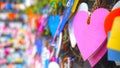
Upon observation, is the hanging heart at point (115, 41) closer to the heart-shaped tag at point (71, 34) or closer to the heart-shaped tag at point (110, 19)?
the heart-shaped tag at point (110, 19)

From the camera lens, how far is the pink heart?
0.36 metres

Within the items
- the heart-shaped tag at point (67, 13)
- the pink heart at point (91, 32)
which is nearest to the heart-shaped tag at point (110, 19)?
the pink heart at point (91, 32)

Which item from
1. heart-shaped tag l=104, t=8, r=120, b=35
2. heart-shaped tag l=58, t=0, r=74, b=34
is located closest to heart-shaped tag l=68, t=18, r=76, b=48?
heart-shaped tag l=58, t=0, r=74, b=34

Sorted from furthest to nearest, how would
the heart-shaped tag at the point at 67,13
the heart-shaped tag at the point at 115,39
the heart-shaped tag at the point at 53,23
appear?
the heart-shaped tag at the point at 53,23 < the heart-shaped tag at the point at 67,13 < the heart-shaped tag at the point at 115,39

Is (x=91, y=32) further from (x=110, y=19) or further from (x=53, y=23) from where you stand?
(x=53, y=23)

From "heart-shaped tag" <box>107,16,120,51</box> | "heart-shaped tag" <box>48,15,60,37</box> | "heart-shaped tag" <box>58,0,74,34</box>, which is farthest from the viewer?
"heart-shaped tag" <box>48,15,60,37</box>

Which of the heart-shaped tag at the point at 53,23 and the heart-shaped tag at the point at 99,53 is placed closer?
the heart-shaped tag at the point at 99,53

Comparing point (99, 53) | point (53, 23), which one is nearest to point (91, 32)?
point (99, 53)

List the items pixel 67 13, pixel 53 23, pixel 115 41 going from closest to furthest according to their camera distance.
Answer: pixel 115 41
pixel 67 13
pixel 53 23

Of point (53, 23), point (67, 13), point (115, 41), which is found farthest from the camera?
point (53, 23)

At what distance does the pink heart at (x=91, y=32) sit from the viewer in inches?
14.2

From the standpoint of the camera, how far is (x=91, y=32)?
0.38m

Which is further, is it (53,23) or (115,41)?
(53,23)

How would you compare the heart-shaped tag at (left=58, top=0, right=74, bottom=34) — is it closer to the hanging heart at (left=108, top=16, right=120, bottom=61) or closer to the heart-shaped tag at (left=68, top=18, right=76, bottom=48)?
the heart-shaped tag at (left=68, top=18, right=76, bottom=48)
